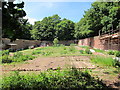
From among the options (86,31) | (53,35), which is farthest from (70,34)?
(86,31)

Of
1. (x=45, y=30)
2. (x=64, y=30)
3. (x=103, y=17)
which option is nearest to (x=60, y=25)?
(x=64, y=30)

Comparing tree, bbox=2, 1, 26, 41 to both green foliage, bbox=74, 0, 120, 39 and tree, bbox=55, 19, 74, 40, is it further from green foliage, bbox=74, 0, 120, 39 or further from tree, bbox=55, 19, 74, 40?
tree, bbox=55, 19, 74, 40

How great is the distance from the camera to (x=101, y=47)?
15.5 metres

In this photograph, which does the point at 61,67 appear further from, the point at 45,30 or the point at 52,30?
the point at 45,30

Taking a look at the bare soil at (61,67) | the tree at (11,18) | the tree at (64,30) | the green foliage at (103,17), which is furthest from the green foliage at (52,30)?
the tree at (11,18)

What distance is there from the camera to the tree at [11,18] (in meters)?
1.78

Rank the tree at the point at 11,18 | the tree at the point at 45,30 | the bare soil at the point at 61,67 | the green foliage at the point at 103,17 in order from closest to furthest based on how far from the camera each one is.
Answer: the tree at the point at 11,18 < the bare soil at the point at 61,67 < the green foliage at the point at 103,17 < the tree at the point at 45,30

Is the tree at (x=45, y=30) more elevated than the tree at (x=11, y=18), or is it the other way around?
the tree at (x=45, y=30)

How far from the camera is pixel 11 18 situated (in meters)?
1.88

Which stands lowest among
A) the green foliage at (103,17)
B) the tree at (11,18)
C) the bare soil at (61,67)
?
the bare soil at (61,67)

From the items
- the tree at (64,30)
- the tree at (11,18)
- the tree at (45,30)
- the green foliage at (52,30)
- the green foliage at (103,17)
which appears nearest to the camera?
the tree at (11,18)

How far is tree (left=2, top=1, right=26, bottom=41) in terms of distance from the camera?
5.84 ft

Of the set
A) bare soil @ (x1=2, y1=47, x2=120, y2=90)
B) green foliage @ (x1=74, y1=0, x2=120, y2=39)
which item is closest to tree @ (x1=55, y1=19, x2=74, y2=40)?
green foliage @ (x1=74, y1=0, x2=120, y2=39)

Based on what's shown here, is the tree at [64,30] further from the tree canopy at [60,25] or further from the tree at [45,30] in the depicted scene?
the tree at [45,30]
